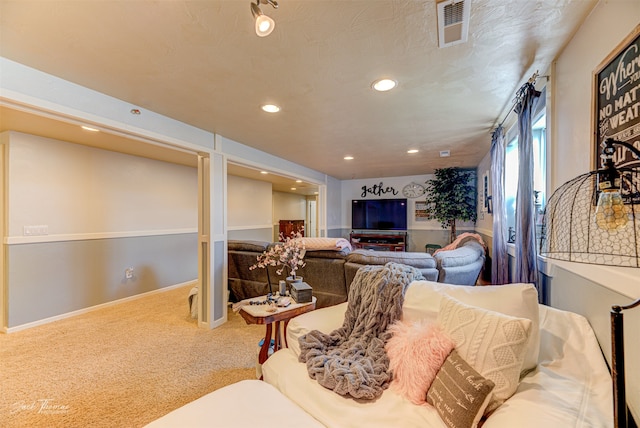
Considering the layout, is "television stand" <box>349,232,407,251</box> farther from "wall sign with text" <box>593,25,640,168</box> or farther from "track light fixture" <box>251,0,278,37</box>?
"track light fixture" <box>251,0,278,37</box>

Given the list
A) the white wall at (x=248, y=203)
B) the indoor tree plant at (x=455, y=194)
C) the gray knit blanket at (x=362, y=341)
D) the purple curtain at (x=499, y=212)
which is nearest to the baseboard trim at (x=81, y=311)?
the white wall at (x=248, y=203)

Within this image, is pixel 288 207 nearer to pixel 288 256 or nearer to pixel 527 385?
pixel 288 256

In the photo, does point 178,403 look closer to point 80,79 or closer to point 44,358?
→ point 44,358

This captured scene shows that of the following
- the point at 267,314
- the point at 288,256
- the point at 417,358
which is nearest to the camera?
the point at 417,358

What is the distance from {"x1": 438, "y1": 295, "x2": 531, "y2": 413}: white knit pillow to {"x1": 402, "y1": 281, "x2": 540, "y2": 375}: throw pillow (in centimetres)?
13

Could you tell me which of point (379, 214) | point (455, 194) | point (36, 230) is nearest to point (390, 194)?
point (379, 214)

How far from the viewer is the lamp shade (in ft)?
2.24

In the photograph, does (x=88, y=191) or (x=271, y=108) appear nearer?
(x=271, y=108)

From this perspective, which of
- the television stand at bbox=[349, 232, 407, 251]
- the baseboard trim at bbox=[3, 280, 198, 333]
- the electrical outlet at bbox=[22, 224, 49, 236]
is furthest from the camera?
the television stand at bbox=[349, 232, 407, 251]

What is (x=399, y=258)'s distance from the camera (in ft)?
8.55

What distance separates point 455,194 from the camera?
5.26m

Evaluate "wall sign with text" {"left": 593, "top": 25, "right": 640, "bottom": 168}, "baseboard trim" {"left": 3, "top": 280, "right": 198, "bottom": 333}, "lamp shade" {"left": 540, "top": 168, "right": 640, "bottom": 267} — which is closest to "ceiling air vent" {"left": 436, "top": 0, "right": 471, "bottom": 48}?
"wall sign with text" {"left": 593, "top": 25, "right": 640, "bottom": 168}

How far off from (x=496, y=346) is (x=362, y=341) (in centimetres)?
70

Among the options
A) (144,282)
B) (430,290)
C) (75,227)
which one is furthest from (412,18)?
(144,282)
